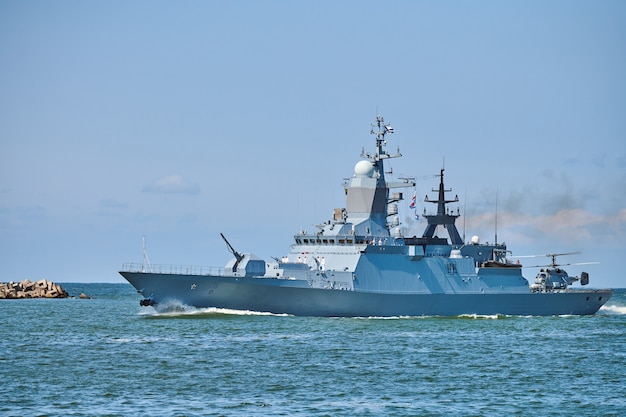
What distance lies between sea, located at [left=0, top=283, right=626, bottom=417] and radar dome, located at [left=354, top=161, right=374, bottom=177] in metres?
7.45

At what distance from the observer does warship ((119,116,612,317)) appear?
4219cm

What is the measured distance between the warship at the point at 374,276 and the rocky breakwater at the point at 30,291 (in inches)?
1590

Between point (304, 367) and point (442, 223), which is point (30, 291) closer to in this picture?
point (442, 223)

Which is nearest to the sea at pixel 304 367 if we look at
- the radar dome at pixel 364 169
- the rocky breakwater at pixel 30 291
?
the radar dome at pixel 364 169

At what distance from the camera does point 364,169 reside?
47062 mm

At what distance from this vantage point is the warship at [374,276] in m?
42.2

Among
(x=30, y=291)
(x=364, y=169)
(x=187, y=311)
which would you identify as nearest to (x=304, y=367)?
(x=187, y=311)

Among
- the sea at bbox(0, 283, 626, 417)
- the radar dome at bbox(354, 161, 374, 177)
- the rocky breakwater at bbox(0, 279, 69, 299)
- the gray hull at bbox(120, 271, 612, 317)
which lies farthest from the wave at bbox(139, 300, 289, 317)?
the rocky breakwater at bbox(0, 279, 69, 299)

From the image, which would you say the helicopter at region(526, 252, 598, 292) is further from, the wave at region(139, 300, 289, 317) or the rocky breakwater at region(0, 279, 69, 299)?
the rocky breakwater at region(0, 279, 69, 299)

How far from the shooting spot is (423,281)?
4600cm

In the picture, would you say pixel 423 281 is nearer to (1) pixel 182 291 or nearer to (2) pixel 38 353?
(1) pixel 182 291

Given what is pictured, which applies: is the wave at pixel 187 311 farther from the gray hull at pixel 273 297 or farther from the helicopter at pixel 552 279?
the helicopter at pixel 552 279

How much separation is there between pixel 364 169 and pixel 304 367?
19.5 meters

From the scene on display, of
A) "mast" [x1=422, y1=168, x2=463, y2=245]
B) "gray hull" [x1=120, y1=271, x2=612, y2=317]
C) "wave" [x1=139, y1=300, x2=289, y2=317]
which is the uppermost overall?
"mast" [x1=422, y1=168, x2=463, y2=245]
